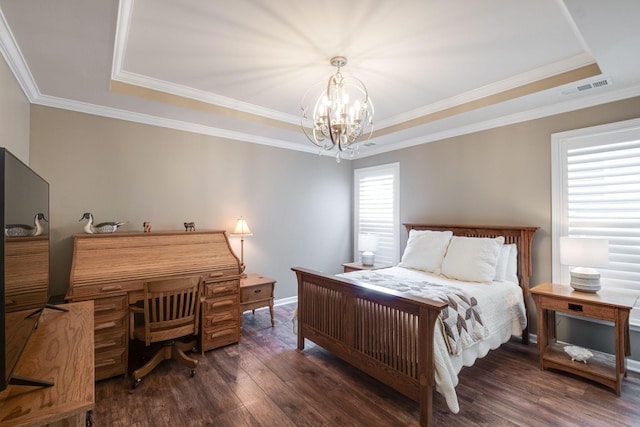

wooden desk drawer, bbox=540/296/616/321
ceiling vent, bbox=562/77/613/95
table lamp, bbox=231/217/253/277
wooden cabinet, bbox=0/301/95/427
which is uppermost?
ceiling vent, bbox=562/77/613/95

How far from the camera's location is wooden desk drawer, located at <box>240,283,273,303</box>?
3447mm

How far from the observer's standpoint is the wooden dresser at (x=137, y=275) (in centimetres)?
245

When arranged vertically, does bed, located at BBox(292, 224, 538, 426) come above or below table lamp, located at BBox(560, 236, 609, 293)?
below

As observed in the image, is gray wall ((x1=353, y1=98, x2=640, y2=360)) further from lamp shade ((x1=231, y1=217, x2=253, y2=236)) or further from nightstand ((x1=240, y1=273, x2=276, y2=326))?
lamp shade ((x1=231, y1=217, x2=253, y2=236))

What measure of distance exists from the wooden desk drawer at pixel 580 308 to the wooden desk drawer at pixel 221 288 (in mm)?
2964

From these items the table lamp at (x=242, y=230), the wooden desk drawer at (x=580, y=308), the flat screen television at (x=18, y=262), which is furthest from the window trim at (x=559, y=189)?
Result: the flat screen television at (x=18, y=262)

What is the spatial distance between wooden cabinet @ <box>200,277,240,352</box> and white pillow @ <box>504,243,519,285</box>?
291 cm

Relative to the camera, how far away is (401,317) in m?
2.18

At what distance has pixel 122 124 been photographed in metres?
3.23

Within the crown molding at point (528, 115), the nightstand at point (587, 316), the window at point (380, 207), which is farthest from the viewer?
the window at point (380, 207)

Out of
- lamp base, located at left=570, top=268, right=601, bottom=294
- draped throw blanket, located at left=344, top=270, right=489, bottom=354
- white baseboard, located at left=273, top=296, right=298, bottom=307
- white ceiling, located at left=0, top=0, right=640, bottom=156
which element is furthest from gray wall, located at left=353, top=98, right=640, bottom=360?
white baseboard, located at left=273, top=296, right=298, bottom=307

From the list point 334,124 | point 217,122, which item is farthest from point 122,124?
point 334,124

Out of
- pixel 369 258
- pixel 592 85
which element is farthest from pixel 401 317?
pixel 592 85

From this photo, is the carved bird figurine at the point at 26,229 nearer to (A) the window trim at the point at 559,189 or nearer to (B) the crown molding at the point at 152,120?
(B) the crown molding at the point at 152,120
